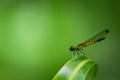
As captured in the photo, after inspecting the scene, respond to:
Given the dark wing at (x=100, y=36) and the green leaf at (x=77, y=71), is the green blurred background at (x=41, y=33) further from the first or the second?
the green leaf at (x=77, y=71)

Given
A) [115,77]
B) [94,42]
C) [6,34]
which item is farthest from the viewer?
[6,34]

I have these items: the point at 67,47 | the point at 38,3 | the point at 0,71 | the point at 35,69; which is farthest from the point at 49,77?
the point at 38,3

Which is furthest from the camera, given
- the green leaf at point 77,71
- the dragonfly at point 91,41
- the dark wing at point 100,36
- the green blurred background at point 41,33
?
the green blurred background at point 41,33

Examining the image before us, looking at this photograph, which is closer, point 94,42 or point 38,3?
point 94,42

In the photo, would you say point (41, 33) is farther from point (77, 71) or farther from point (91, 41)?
point (77, 71)

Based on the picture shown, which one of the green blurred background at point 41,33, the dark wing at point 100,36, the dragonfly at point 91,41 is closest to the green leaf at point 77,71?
the dragonfly at point 91,41

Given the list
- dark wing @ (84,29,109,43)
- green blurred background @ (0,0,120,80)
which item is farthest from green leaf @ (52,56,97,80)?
green blurred background @ (0,0,120,80)

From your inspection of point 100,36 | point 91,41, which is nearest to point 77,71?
point 91,41

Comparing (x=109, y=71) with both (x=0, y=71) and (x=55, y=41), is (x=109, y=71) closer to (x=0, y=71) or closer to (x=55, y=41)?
(x=55, y=41)

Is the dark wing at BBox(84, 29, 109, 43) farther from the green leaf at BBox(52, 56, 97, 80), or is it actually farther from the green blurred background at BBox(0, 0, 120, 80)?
the green leaf at BBox(52, 56, 97, 80)
